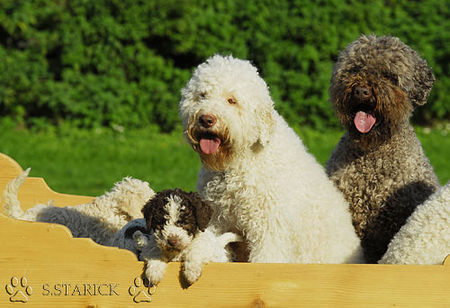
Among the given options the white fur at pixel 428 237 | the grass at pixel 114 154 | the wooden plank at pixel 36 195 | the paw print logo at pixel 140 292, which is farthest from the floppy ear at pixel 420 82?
the grass at pixel 114 154

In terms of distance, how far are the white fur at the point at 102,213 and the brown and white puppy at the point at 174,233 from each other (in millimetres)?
1025

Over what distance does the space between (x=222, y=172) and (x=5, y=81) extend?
7515 mm

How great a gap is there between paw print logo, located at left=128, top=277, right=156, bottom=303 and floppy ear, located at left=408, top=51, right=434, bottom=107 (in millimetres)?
2098

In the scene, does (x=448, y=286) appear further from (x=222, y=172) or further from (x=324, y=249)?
(x=222, y=172)

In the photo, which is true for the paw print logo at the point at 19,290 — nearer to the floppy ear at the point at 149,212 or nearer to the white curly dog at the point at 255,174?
the floppy ear at the point at 149,212

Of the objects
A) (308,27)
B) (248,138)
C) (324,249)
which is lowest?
(308,27)

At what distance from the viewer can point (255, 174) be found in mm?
3932

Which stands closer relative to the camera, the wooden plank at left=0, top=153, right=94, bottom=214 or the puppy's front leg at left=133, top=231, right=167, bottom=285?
the puppy's front leg at left=133, top=231, right=167, bottom=285

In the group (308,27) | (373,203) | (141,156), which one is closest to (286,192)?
(373,203)

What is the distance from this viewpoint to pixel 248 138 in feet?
12.7

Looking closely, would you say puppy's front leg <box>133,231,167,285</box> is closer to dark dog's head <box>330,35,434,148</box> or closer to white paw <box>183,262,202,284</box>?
white paw <box>183,262,202,284</box>

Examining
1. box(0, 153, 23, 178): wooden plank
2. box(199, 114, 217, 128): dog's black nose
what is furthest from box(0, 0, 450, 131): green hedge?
box(199, 114, 217, 128): dog's black nose

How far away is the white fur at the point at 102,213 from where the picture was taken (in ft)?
15.0

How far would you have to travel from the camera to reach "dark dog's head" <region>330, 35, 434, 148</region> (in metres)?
4.12
